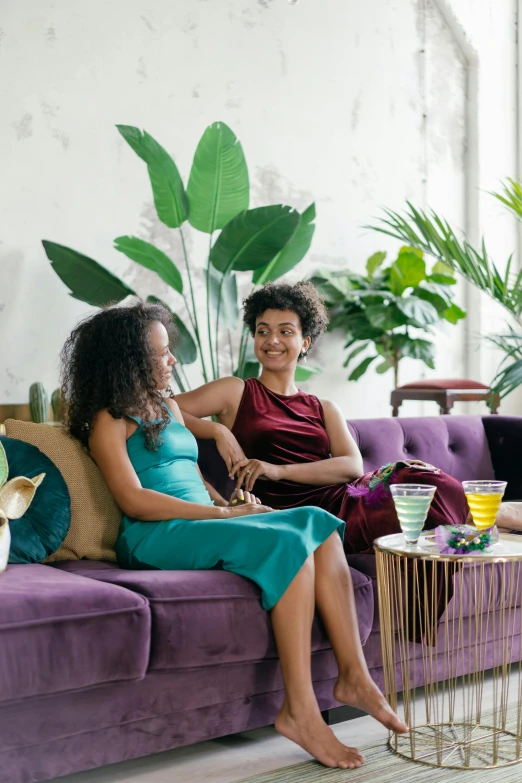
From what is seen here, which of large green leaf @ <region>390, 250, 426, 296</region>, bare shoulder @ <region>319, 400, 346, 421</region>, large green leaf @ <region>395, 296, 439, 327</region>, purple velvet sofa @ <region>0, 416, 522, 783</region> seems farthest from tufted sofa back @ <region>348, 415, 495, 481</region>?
large green leaf @ <region>390, 250, 426, 296</region>

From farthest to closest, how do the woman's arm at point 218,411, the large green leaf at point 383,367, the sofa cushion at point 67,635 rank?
1. the large green leaf at point 383,367
2. the woman's arm at point 218,411
3. the sofa cushion at point 67,635

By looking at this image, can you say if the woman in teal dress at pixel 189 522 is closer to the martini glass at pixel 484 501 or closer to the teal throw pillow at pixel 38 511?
the teal throw pillow at pixel 38 511

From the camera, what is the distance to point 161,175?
388cm

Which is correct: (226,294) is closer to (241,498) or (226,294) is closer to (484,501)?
(241,498)

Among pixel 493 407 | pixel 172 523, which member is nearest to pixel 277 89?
pixel 493 407

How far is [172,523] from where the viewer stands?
7.02 feet

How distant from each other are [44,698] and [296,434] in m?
1.23

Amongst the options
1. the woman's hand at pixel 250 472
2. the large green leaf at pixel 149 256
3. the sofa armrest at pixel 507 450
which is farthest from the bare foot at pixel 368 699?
the large green leaf at pixel 149 256

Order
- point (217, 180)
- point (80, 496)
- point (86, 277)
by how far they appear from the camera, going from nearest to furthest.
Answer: point (80, 496)
point (86, 277)
point (217, 180)

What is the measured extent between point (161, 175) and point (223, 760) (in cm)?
259

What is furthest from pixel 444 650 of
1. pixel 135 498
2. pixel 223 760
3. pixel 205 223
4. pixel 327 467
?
Answer: pixel 205 223

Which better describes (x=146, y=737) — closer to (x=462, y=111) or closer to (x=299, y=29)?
(x=299, y=29)

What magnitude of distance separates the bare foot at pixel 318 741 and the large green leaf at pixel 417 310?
3.29 metres

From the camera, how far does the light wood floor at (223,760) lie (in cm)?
189
